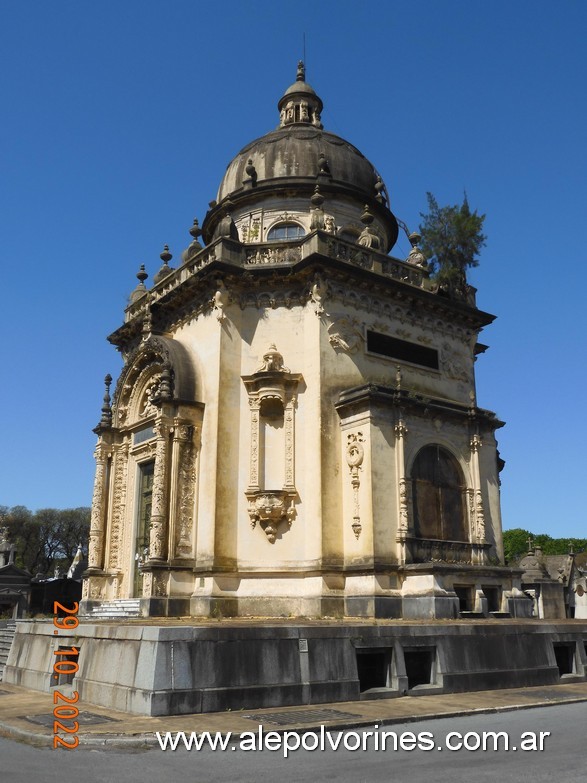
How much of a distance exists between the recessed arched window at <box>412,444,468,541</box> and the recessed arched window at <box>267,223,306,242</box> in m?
10.7

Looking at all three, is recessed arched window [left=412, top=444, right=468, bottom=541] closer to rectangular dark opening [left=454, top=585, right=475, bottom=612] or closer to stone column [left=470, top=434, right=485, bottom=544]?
stone column [left=470, top=434, right=485, bottom=544]

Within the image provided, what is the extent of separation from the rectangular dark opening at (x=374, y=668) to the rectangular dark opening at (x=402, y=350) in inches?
453

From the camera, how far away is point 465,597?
21734 millimetres

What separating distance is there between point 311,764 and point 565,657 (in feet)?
40.1

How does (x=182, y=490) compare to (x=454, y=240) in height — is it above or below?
below

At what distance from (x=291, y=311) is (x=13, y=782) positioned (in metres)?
17.7

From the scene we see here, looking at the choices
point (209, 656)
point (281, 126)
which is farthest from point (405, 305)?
point (209, 656)

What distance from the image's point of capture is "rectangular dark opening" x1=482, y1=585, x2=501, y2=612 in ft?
73.4

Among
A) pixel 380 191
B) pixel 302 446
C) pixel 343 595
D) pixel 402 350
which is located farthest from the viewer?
pixel 380 191

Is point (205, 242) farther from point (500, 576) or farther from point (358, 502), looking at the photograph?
point (500, 576)

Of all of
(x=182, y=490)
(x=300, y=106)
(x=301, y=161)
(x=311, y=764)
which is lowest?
(x=311, y=764)

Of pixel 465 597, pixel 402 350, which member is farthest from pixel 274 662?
pixel 402 350

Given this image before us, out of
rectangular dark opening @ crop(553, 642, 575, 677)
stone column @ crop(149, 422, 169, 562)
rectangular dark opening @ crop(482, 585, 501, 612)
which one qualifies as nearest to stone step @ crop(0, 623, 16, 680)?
stone column @ crop(149, 422, 169, 562)
